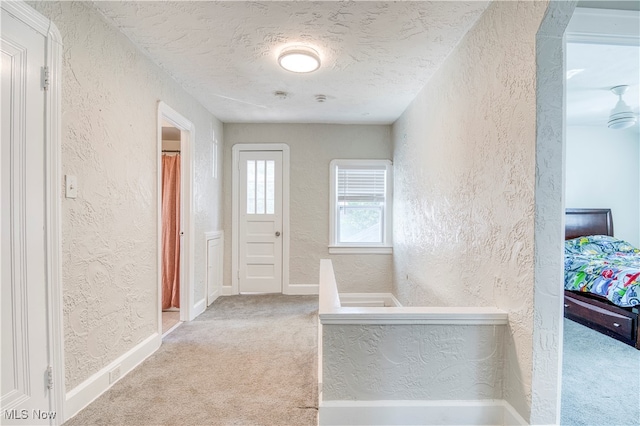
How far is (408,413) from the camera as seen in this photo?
1.54 metres

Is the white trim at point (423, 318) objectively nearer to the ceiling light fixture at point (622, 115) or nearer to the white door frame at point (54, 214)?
the white door frame at point (54, 214)

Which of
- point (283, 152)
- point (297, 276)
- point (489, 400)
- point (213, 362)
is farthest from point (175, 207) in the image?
point (489, 400)

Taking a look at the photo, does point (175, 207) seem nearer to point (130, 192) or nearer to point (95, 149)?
point (130, 192)

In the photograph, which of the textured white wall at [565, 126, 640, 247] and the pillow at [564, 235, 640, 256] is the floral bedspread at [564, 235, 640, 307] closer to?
the pillow at [564, 235, 640, 256]

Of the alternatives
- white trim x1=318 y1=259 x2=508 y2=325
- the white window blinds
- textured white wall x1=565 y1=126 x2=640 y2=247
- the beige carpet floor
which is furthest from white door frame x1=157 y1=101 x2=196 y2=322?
textured white wall x1=565 y1=126 x2=640 y2=247

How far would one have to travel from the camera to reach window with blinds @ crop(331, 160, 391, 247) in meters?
4.20

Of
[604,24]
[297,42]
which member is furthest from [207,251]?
[604,24]

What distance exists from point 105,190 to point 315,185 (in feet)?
8.70

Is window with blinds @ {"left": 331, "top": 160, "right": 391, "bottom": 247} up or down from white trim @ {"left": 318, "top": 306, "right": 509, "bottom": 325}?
up

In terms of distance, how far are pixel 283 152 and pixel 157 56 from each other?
79.5 inches

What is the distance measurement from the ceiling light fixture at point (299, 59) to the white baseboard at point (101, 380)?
2434mm

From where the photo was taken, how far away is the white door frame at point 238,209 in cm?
415

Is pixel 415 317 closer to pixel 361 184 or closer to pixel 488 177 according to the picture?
pixel 488 177

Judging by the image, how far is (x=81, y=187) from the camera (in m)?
1.70
